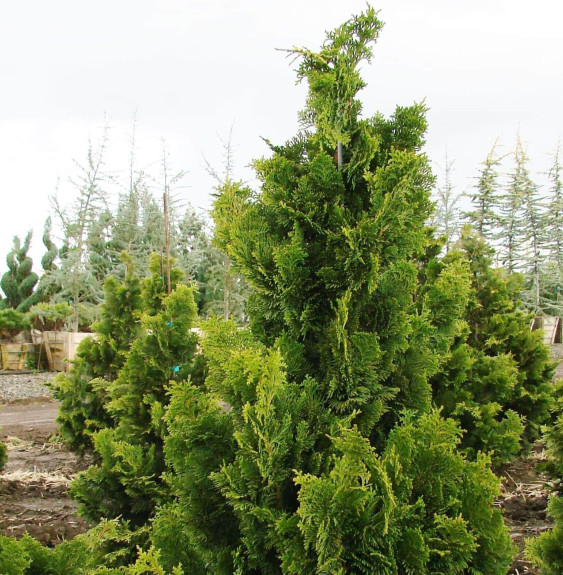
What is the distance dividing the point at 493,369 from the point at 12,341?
735 inches

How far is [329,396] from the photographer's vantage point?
255 centimetres

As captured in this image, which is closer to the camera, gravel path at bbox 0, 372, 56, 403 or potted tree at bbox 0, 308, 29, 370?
gravel path at bbox 0, 372, 56, 403

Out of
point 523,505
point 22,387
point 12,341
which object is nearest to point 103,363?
point 523,505

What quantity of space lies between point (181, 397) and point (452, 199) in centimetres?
2726

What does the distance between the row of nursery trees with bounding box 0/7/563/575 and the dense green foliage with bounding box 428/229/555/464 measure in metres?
2.57

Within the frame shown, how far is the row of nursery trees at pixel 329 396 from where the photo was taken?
84.7 inches

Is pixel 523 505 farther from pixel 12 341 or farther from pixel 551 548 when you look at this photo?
pixel 12 341

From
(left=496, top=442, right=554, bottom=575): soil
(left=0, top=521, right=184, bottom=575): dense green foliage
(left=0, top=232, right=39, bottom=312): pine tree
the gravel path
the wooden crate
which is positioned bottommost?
(left=496, top=442, right=554, bottom=575): soil

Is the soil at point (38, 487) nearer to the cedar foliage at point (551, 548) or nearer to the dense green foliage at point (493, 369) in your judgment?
the cedar foliage at point (551, 548)

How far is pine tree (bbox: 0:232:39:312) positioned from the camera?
105 feet

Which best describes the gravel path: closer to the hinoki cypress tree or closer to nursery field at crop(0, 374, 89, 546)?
nursery field at crop(0, 374, 89, 546)

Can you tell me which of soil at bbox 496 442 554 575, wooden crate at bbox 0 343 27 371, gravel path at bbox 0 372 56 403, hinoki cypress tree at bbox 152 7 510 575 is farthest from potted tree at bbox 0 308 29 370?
hinoki cypress tree at bbox 152 7 510 575

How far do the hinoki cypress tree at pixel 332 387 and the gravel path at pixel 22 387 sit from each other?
13.2 meters

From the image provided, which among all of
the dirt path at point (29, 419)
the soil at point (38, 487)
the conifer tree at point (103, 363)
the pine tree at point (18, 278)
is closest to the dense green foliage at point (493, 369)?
the conifer tree at point (103, 363)
